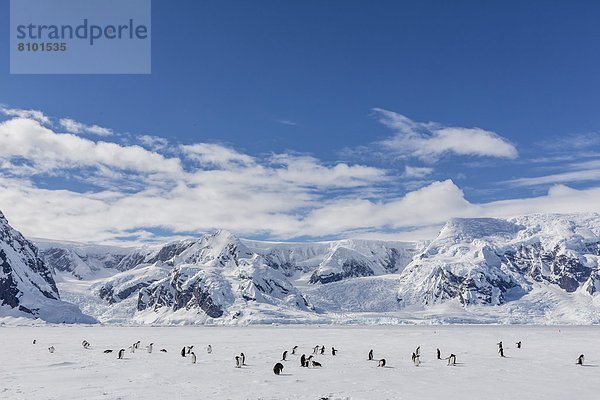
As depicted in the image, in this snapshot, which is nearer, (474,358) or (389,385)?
(389,385)

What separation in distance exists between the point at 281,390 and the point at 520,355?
35930 mm

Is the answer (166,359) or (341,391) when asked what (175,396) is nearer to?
(341,391)

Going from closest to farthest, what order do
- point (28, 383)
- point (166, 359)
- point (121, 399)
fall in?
point (121, 399)
point (28, 383)
point (166, 359)

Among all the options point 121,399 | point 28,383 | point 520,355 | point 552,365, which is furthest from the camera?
point 520,355

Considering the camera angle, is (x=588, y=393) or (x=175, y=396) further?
(x=588, y=393)

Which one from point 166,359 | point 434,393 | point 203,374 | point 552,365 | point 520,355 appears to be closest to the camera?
point 434,393

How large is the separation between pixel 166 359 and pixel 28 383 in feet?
59.3

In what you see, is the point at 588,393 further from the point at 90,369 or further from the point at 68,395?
the point at 90,369

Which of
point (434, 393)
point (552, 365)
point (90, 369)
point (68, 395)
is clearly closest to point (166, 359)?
point (90, 369)

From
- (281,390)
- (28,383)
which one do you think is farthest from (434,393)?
(28,383)

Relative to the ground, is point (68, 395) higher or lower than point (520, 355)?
higher

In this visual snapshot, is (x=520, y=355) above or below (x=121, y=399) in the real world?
below

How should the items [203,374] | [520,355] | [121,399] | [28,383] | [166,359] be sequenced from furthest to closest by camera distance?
[520,355], [166,359], [203,374], [28,383], [121,399]

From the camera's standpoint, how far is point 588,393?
31844mm
